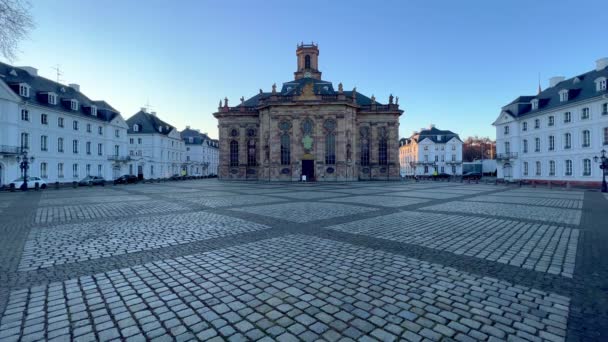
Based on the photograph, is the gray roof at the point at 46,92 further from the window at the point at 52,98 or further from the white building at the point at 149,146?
the white building at the point at 149,146

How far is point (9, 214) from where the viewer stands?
37.8 feet

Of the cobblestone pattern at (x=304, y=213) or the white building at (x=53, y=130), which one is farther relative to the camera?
the white building at (x=53, y=130)

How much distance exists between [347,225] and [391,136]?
1620 inches

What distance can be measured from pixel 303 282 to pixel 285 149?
4020 cm

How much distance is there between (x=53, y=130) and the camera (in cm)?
3416

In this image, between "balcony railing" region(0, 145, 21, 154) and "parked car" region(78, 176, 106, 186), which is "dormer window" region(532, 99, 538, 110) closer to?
"parked car" region(78, 176, 106, 186)

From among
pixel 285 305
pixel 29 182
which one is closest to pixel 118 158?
pixel 29 182

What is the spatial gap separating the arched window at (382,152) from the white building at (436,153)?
95.4ft

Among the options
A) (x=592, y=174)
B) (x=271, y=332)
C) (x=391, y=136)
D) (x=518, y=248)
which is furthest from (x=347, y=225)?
(x=391, y=136)

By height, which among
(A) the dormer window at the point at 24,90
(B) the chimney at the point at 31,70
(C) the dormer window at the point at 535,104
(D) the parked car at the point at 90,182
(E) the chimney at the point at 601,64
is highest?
(B) the chimney at the point at 31,70

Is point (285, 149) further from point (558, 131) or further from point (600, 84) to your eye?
point (600, 84)

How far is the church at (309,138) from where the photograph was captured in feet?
141

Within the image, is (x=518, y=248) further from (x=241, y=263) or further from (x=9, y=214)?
(x=9, y=214)

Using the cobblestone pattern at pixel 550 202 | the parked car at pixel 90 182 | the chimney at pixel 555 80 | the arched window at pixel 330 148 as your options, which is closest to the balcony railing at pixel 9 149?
the parked car at pixel 90 182
